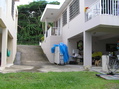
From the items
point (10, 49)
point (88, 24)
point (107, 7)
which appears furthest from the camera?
point (10, 49)

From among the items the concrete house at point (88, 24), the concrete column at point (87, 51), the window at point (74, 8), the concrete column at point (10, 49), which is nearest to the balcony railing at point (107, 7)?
the concrete house at point (88, 24)

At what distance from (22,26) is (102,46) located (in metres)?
17.1

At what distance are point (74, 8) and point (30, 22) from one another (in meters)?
17.6

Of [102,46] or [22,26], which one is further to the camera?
[22,26]

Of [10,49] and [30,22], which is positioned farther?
[30,22]

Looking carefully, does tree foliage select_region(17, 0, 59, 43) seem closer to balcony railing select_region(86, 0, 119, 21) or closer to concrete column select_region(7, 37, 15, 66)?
concrete column select_region(7, 37, 15, 66)

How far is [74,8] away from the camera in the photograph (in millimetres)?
11406

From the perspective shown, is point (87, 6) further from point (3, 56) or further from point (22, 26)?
point (22, 26)

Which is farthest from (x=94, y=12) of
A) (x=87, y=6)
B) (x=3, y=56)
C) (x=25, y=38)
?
(x=25, y=38)

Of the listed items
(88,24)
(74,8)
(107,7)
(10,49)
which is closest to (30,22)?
(10,49)

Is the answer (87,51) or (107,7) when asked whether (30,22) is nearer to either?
(87,51)

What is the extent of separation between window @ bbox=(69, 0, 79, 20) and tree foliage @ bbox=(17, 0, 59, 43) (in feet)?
46.1

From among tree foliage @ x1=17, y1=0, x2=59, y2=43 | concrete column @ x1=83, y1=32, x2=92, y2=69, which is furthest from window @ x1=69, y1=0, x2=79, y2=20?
tree foliage @ x1=17, y1=0, x2=59, y2=43

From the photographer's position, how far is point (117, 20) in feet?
26.0
